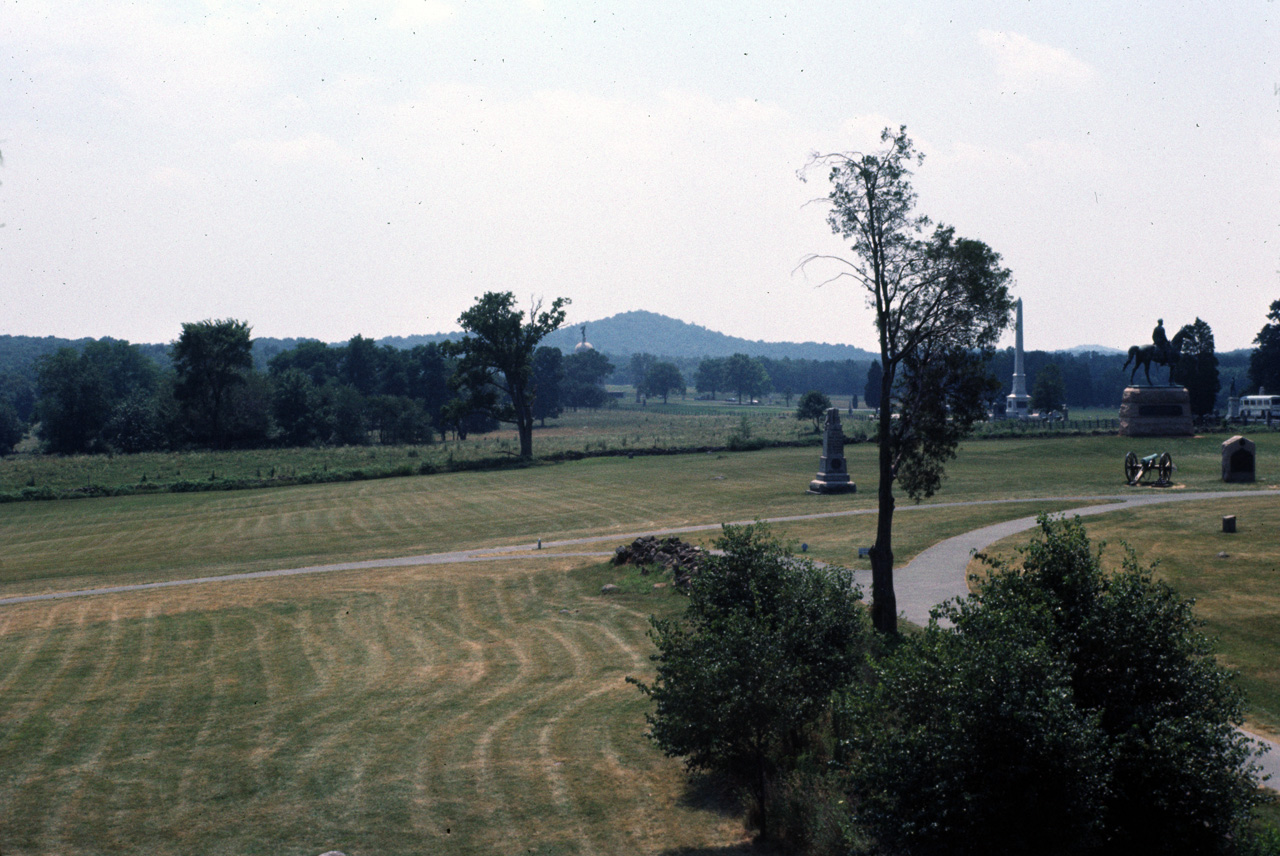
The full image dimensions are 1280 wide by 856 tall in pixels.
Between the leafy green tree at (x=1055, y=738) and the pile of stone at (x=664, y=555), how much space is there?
1772cm

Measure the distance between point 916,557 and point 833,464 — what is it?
18923mm

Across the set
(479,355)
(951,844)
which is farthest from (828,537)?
(479,355)

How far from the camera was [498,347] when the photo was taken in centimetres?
7900

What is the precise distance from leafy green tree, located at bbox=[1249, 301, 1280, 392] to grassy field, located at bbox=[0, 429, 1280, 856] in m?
54.9

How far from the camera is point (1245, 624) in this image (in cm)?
2030

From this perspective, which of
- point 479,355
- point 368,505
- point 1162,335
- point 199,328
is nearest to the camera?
point 368,505

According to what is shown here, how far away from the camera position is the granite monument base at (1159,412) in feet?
219

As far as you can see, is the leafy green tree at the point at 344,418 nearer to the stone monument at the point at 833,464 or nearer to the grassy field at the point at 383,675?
the grassy field at the point at 383,675

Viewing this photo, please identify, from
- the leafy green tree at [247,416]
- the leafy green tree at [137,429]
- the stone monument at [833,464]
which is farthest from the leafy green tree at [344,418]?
the stone monument at [833,464]

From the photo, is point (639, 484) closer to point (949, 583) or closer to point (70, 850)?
point (949, 583)

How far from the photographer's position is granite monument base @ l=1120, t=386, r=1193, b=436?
66812 millimetres

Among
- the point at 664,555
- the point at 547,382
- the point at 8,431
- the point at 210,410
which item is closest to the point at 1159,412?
the point at 664,555

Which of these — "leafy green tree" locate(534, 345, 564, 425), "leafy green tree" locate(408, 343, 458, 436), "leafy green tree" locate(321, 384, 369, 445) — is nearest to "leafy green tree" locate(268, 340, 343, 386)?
"leafy green tree" locate(408, 343, 458, 436)

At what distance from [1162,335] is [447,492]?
49143 mm
